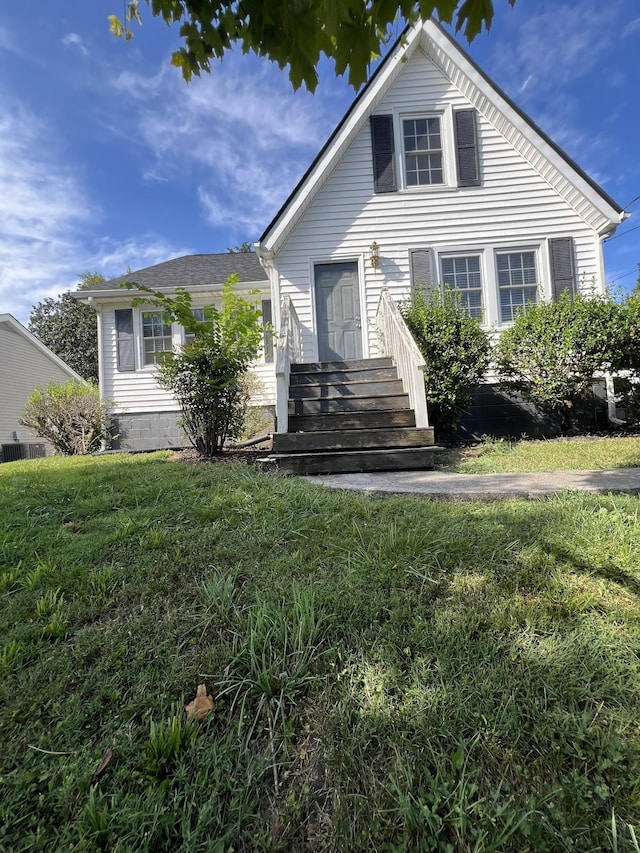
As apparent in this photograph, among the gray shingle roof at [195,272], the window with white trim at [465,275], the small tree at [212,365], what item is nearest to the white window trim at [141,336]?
the gray shingle roof at [195,272]

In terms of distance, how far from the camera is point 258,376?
32.6 feet

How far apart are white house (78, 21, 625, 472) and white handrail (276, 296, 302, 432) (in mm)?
229

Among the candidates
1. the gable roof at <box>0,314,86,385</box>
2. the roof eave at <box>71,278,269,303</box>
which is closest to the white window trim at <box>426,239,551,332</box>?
the roof eave at <box>71,278,269,303</box>

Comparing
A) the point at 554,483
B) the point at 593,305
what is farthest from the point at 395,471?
the point at 593,305

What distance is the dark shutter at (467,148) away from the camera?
8188 mm

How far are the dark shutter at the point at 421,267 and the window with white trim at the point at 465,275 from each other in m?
0.31

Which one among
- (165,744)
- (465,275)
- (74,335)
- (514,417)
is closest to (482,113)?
(465,275)

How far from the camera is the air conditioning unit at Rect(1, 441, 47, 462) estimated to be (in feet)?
48.5

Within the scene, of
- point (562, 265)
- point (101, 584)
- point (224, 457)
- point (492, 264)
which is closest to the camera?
point (101, 584)

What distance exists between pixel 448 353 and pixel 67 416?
24.2 feet

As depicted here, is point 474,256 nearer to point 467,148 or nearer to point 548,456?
point 467,148

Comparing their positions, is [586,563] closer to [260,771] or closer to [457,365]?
[260,771]

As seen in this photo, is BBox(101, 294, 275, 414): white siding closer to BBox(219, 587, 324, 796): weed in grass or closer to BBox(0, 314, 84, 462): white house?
BBox(0, 314, 84, 462): white house

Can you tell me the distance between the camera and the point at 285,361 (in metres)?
5.72
